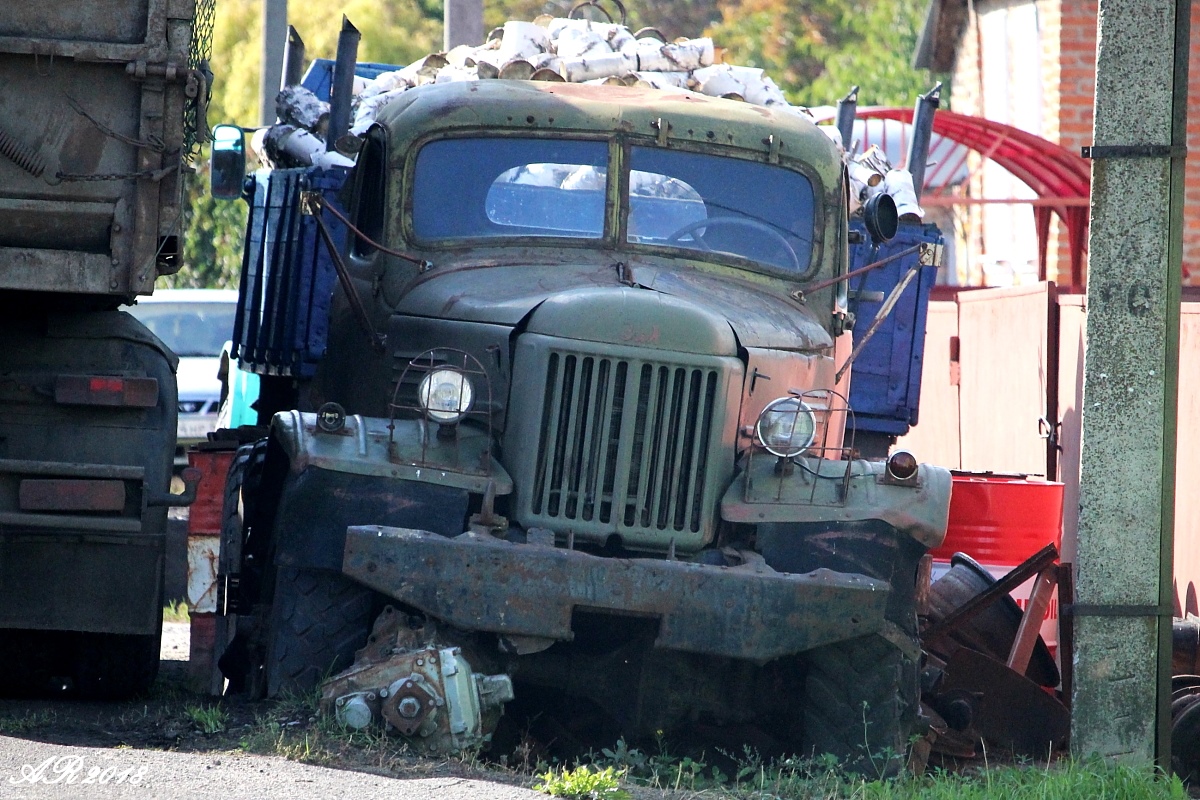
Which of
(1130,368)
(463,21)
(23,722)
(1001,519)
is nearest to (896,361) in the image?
(1001,519)

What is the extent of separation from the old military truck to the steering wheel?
2 cm

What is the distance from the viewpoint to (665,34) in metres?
34.0

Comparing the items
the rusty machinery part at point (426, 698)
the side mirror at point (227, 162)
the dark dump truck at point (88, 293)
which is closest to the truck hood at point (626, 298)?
the dark dump truck at point (88, 293)

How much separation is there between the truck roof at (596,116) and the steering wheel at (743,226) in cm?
34

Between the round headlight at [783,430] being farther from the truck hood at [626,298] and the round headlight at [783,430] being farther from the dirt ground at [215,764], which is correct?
the dirt ground at [215,764]

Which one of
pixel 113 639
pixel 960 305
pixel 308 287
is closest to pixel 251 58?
pixel 960 305

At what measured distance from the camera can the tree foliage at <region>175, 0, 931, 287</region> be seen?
29375mm

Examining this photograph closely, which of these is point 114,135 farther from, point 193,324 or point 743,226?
point 193,324

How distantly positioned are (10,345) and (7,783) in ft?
6.36

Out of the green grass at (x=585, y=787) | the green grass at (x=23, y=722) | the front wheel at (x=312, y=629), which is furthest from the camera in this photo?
the front wheel at (x=312, y=629)

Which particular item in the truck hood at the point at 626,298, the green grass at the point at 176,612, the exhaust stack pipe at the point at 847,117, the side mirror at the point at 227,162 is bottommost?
the green grass at the point at 176,612

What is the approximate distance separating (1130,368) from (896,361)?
11.6 ft

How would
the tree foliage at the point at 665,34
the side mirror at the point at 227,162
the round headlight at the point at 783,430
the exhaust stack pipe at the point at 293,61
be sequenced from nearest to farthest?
the round headlight at the point at 783,430, the side mirror at the point at 227,162, the exhaust stack pipe at the point at 293,61, the tree foliage at the point at 665,34

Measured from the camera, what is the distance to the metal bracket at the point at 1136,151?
629 cm
